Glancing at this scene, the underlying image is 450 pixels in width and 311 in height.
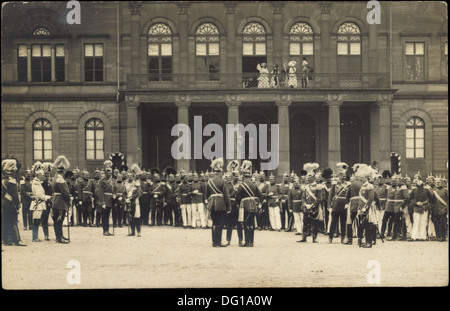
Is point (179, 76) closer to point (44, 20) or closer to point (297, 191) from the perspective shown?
point (44, 20)

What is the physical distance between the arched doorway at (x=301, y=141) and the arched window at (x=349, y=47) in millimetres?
3764

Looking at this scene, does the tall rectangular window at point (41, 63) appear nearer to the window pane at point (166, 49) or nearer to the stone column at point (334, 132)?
Answer: the window pane at point (166, 49)

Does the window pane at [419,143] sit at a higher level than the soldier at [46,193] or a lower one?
higher

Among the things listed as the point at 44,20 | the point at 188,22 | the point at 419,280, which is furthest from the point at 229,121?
the point at 419,280

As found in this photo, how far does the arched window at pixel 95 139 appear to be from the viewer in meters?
32.0

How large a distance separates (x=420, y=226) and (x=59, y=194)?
11.5 m

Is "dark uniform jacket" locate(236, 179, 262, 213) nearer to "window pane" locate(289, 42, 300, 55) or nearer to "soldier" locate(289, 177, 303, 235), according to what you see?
"soldier" locate(289, 177, 303, 235)

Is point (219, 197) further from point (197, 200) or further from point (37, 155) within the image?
point (37, 155)

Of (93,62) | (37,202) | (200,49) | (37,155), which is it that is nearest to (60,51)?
(93,62)

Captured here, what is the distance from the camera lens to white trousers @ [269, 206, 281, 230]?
950 inches

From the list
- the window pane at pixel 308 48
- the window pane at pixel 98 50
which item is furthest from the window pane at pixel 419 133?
the window pane at pixel 98 50

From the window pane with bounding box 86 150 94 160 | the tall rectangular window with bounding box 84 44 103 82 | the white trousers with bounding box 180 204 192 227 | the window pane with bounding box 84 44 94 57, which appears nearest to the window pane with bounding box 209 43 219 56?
the tall rectangular window with bounding box 84 44 103 82

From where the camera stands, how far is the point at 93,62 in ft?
114

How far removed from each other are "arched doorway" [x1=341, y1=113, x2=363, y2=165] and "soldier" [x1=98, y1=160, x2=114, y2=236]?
54.0 ft
